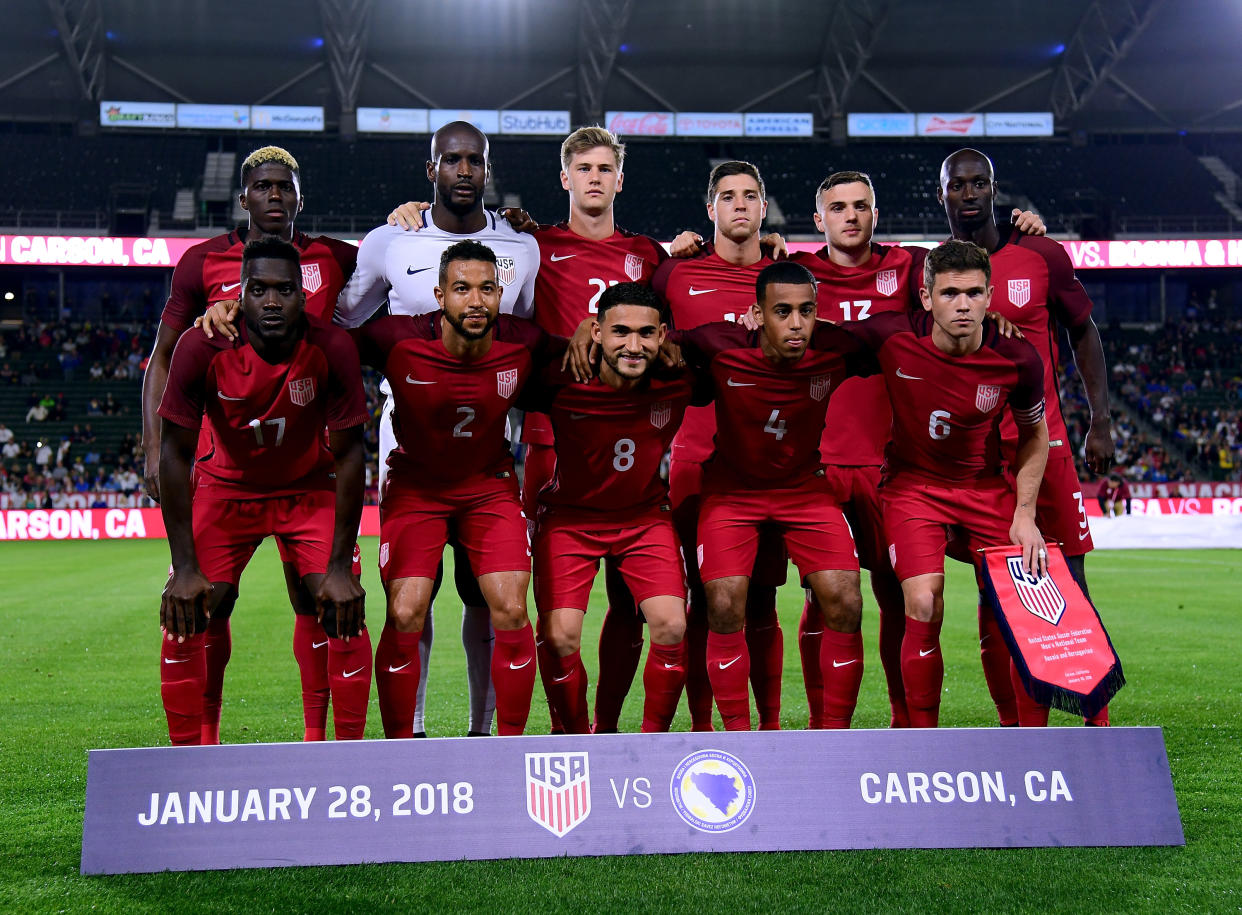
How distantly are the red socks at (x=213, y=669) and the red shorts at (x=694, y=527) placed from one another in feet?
6.56

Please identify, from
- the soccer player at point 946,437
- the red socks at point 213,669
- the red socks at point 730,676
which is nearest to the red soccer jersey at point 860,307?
the soccer player at point 946,437

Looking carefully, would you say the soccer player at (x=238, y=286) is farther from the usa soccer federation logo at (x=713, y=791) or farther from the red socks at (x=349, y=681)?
the usa soccer federation logo at (x=713, y=791)

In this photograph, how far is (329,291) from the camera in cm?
478

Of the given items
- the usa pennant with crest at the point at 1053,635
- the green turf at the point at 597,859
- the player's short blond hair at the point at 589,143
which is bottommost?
the green turf at the point at 597,859

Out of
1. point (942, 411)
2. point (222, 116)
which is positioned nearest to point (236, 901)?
point (942, 411)

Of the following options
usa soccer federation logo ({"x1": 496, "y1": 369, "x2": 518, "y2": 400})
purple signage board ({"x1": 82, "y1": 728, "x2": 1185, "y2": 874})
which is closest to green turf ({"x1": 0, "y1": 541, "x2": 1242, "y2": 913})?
purple signage board ({"x1": 82, "y1": 728, "x2": 1185, "y2": 874})

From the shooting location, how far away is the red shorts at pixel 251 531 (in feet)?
14.1

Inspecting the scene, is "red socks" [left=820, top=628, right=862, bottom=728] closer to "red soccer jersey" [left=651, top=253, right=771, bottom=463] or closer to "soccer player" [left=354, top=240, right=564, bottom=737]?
"red soccer jersey" [left=651, top=253, right=771, bottom=463]

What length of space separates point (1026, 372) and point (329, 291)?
297 cm

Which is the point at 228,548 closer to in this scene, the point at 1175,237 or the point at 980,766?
the point at 980,766

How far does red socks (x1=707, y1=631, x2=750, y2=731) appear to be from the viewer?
425cm

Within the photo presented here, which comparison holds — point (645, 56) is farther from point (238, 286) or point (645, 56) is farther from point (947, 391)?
point (947, 391)

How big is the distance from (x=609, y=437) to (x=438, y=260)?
3.71ft

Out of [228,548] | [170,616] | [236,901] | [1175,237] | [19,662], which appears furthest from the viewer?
[1175,237]
